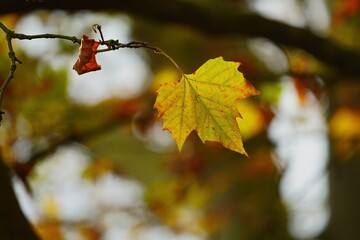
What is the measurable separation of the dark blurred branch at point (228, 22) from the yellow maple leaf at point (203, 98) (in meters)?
0.48

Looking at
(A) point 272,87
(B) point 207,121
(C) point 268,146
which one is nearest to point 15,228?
(B) point 207,121

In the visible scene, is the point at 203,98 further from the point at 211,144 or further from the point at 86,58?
the point at 211,144

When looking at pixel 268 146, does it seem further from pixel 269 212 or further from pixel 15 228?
pixel 15 228

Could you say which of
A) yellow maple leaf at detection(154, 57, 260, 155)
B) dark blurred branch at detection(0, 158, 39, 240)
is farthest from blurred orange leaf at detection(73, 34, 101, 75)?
dark blurred branch at detection(0, 158, 39, 240)

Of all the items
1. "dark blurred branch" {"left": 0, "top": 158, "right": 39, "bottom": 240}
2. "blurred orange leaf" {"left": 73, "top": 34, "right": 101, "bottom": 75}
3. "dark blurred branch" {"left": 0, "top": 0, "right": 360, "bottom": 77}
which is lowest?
"dark blurred branch" {"left": 0, "top": 158, "right": 39, "bottom": 240}

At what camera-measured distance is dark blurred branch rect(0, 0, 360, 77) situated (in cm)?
138

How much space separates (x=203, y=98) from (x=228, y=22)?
868mm

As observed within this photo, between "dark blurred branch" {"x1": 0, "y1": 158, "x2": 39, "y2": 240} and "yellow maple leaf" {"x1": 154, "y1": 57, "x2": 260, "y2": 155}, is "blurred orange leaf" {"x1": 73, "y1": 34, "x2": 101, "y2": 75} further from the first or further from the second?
"dark blurred branch" {"x1": 0, "y1": 158, "x2": 39, "y2": 240}

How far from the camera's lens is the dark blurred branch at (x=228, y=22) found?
1.38 meters

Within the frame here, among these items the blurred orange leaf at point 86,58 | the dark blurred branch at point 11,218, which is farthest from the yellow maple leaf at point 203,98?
the dark blurred branch at point 11,218

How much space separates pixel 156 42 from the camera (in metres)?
3.03

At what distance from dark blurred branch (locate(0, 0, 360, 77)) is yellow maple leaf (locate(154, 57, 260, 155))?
484 mm

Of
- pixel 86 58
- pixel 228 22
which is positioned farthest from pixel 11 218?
pixel 228 22

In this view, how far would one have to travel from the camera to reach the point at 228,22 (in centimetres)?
169
